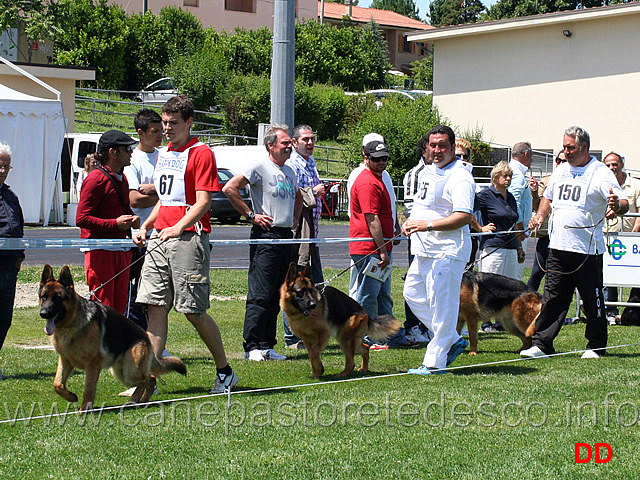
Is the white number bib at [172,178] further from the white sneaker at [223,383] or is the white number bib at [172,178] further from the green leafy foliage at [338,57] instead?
the green leafy foliage at [338,57]

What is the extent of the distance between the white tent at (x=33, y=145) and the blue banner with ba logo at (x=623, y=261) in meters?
14.5

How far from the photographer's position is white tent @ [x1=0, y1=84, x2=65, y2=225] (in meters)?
20.0

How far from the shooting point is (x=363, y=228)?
8461 mm

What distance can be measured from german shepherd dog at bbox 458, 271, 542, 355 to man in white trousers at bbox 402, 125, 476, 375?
1.45m

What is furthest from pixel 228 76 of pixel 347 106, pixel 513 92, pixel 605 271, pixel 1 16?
pixel 605 271

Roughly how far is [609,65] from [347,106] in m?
15.7

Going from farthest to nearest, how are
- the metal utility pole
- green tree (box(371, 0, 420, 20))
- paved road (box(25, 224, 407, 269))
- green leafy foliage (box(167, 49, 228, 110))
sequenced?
green tree (box(371, 0, 420, 20)), green leafy foliage (box(167, 49, 228, 110)), paved road (box(25, 224, 407, 269)), the metal utility pole

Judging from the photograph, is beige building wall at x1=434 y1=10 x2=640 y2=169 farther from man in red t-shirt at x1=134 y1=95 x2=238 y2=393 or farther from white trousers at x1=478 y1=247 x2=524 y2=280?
man in red t-shirt at x1=134 y1=95 x2=238 y2=393

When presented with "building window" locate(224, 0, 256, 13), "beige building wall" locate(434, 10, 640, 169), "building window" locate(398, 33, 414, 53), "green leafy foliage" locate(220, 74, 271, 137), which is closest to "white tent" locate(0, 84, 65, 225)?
"green leafy foliage" locate(220, 74, 271, 137)

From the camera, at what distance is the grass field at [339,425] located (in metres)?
4.45

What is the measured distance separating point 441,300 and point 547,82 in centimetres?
2893

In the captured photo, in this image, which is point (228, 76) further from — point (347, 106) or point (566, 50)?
point (566, 50)

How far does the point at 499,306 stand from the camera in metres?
8.58

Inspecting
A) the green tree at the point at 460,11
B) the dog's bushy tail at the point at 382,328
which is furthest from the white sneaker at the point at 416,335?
the green tree at the point at 460,11
